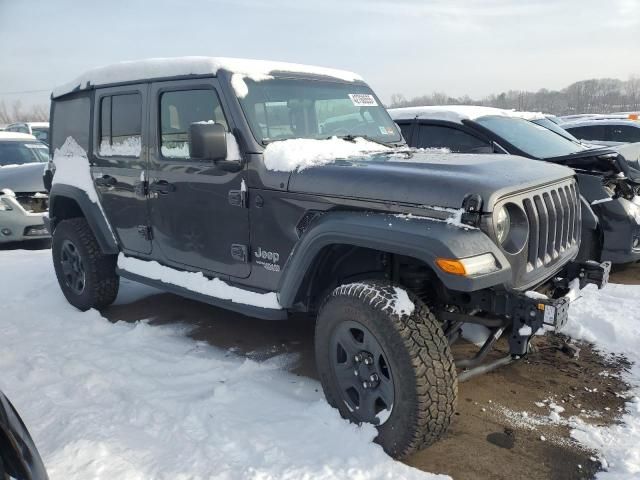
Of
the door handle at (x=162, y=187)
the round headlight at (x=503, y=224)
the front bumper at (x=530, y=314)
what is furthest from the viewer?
the door handle at (x=162, y=187)

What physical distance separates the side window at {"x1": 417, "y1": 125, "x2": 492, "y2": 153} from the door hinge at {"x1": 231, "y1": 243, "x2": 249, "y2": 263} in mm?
3181

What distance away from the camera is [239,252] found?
11.6ft

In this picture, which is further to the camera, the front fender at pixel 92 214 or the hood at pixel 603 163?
the hood at pixel 603 163

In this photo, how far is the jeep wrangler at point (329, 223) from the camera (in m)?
2.58

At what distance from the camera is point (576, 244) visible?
337 cm

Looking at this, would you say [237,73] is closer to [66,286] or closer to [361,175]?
[361,175]

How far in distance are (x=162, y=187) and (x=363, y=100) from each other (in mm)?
1649

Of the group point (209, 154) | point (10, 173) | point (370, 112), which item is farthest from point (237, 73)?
point (10, 173)

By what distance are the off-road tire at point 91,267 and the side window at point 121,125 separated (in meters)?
0.76

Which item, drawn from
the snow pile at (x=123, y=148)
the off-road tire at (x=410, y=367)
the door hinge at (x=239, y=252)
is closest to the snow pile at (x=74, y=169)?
the snow pile at (x=123, y=148)

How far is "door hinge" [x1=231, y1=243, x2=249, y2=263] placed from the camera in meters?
3.48

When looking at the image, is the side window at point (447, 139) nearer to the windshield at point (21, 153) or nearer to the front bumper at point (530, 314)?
the front bumper at point (530, 314)

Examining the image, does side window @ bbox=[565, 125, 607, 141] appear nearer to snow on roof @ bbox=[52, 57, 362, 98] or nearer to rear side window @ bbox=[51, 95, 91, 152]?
snow on roof @ bbox=[52, 57, 362, 98]

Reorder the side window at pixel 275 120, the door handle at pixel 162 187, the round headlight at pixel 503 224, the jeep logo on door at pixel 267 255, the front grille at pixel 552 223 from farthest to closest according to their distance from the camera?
the door handle at pixel 162 187 → the side window at pixel 275 120 → the jeep logo on door at pixel 267 255 → the front grille at pixel 552 223 → the round headlight at pixel 503 224
